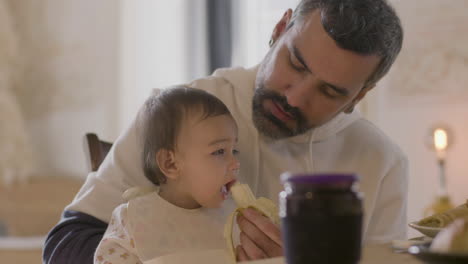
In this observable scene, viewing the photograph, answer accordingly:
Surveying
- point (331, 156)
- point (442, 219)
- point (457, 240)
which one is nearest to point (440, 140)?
point (331, 156)

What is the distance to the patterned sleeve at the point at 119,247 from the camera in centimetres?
164

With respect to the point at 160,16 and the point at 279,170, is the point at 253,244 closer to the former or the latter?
the point at 279,170

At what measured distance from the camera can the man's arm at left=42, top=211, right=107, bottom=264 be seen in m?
1.82

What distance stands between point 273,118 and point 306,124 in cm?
13

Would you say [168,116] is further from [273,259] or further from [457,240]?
[457,240]

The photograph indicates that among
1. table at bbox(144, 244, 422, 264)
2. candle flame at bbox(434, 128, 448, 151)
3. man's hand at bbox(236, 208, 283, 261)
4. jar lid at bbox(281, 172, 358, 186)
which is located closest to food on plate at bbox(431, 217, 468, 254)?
jar lid at bbox(281, 172, 358, 186)

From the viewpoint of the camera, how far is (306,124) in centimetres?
217

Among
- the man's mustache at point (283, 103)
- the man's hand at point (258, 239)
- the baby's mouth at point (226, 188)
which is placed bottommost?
the man's hand at point (258, 239)

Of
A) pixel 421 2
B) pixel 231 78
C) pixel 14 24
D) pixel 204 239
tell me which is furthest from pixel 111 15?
pixel 204 239

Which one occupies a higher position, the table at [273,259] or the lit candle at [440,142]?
the table at [273,259]

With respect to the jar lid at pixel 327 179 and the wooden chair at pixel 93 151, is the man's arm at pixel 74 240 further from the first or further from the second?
the jar lid at pixel 327 179

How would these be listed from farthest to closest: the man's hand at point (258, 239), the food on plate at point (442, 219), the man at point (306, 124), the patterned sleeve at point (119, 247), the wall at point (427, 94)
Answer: the wall at point (427, 94)
the man at point (306, 124)
the patterned sleeve at point (119, 247)
the man's hand at point (258, 239)
the food on plate at point (442, 219)

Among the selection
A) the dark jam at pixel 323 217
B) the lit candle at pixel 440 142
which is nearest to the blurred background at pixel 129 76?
the lit candle at pixel 440 142

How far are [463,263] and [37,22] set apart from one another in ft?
17.7
